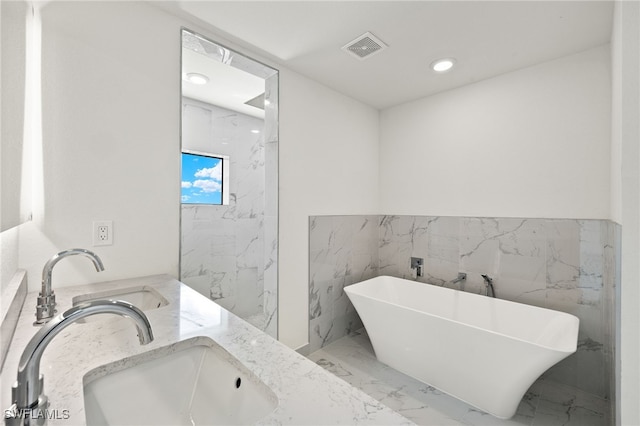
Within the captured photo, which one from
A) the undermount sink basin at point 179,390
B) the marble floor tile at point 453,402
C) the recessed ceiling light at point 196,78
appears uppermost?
the recessed ceiling light at point 196,78

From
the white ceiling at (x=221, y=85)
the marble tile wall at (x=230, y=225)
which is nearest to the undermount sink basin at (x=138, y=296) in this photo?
the marble tile wall at (x=230, y=225)

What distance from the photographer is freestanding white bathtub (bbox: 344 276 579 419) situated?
65.8 inches

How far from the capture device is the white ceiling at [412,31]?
1.68 metres

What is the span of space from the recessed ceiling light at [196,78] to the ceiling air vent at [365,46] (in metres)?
1.38

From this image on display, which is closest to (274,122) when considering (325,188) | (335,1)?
(325,188)

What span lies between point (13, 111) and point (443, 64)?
8.73 ft

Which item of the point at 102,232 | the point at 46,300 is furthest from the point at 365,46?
Answer: the point at 46,300

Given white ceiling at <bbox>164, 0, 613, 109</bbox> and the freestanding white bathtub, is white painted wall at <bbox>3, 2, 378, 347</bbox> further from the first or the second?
the freestanding white bathtub

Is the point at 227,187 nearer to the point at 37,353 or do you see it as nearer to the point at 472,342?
the point at 472,342

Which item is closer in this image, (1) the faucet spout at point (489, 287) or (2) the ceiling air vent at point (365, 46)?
(2) the ceiling air vent at point (365, 46)

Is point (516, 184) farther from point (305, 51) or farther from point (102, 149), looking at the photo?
point (102, 149)

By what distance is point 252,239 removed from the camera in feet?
11.8

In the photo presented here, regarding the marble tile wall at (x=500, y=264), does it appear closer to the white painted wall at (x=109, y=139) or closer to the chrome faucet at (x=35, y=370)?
the white painted wall at (x=109, y=139)

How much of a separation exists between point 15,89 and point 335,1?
1.56 meters
